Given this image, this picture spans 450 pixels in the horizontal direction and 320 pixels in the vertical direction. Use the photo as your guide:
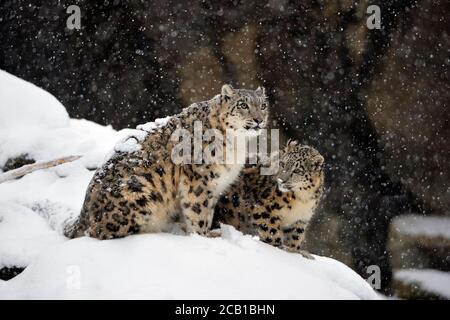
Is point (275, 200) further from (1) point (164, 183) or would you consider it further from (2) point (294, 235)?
(1) point (164, 183)

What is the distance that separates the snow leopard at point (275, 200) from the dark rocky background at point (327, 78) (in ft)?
30.7

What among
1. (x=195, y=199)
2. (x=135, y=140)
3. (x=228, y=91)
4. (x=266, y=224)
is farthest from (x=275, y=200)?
(x=135, y=140)

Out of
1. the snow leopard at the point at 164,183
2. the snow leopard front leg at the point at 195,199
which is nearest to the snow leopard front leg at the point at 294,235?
the snow leopard at the point at 164,183

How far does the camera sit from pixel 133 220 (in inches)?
223

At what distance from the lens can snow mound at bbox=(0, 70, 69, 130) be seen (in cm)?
1037

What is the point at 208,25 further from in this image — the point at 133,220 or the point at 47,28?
the point at 133,220

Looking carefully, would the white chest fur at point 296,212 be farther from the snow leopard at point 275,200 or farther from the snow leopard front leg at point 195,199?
the snow leopard front leg at point 195,199

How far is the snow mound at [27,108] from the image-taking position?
1037 centimetres

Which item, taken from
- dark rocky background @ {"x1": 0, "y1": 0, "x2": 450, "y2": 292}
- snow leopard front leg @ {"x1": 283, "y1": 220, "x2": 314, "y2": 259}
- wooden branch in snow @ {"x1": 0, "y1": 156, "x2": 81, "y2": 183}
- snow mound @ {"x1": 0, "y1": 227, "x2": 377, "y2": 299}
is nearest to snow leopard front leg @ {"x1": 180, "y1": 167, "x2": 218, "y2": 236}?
snow mound @ {"x1": 0, "y1": 227, "x2": 377, "y2": 299}

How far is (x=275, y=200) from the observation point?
6473 millimetres

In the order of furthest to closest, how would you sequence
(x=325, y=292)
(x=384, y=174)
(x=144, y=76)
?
(x=144, y=76) < (x=384, y=174) < (x=325, y=292)
